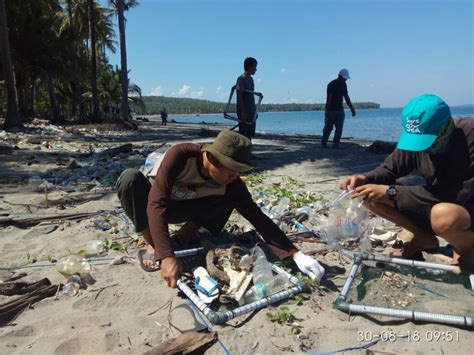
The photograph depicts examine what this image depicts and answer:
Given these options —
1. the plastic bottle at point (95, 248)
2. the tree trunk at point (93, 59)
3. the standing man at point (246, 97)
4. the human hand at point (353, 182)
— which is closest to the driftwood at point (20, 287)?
the plastic bottle at point (95, 248)

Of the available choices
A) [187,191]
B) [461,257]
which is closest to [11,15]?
[187,191]

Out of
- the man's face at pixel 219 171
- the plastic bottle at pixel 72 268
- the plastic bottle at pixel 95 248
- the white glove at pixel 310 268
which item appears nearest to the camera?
the man's face at pixel 219 171

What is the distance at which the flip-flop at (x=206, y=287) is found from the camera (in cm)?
231

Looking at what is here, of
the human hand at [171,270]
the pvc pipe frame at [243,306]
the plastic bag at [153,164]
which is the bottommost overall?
the pvc pipe frame at [243,306]

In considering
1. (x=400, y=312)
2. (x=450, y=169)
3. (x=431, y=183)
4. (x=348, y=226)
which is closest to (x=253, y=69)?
(x=348, y=226)

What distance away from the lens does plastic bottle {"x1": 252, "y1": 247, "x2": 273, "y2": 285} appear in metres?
2.49

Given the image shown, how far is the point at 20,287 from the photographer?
99.3 inches

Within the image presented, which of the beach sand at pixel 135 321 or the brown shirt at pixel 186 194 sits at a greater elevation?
the brown shirt at pixel 186 194

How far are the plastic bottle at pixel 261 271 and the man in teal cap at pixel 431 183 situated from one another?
2.55 feet

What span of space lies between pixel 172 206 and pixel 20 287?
1080 millimetres

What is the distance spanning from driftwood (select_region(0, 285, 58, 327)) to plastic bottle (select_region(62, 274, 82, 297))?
0.06 metres

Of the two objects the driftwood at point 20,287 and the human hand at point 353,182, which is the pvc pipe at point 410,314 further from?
the driftwood at point 20,287

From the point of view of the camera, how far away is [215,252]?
9.29 ft

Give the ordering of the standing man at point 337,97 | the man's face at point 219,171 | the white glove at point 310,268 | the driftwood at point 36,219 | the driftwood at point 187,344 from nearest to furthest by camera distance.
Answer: the driftwood at point 187,344 → the man's face at point 219,171 → the white glove at point 310,268 → the driftwood at point 36,219 → the standing man at point 337,97
